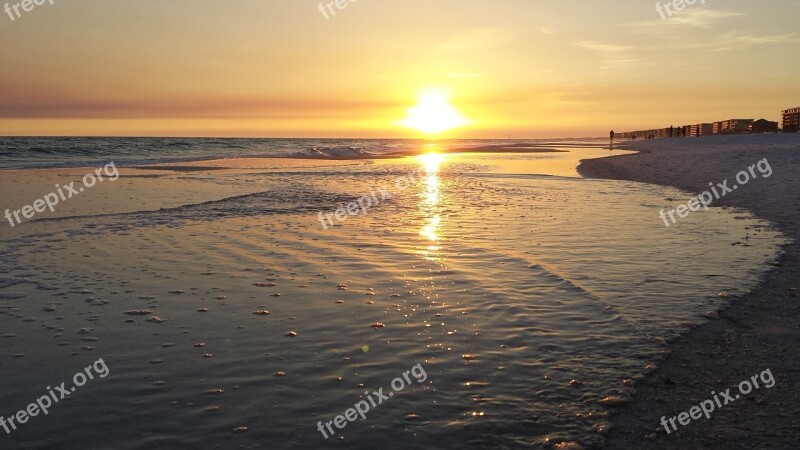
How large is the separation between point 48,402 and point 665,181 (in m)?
29.9

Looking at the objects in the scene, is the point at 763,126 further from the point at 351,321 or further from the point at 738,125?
the point at 351,321

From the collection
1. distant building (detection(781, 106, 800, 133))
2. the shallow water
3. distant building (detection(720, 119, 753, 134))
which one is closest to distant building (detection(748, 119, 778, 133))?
distant building (detection(720, 119, 753, 134))

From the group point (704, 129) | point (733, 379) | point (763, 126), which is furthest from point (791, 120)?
point (733, 379)

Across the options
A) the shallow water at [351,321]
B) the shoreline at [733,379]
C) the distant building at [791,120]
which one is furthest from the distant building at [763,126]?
the shoreline at [733,379]

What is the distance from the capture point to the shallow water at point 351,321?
530 cm

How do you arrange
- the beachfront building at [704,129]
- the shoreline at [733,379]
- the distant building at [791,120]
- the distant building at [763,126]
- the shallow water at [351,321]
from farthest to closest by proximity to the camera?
1. the beachfront building at [704,129]
2. the distant building at [763,126]
3. the distant building at [791,120]
4. the shallow water at [351,321]
5. the shoreline at [733,379]

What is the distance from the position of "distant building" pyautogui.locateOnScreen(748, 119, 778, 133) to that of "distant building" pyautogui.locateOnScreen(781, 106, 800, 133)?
8.25 meters

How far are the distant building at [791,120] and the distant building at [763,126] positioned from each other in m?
8.25

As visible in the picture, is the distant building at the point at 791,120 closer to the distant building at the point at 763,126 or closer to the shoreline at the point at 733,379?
the distant building at the point at 763,126

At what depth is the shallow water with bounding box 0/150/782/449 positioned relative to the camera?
17.4 feet

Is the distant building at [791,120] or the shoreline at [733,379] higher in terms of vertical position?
the distant building at [791,120]

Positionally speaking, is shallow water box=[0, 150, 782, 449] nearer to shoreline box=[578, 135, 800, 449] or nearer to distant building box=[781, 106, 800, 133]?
shoreline box=[578, 135, 800, 449]

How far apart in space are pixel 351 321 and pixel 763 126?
9103 centimetres

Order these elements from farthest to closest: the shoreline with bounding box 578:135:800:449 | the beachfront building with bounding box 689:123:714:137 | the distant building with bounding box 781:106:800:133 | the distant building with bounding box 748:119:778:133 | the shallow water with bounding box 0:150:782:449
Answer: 1. the beachfront building with bounding box 689:123:714:137
2. the distant building with bounding box 748:119:778:133
3. the distant building with bounding box 781:106:800:133
4. the shallow water with bounding box 0:150:782:449
5. the shoreline with bounding box 578:135:800:449
